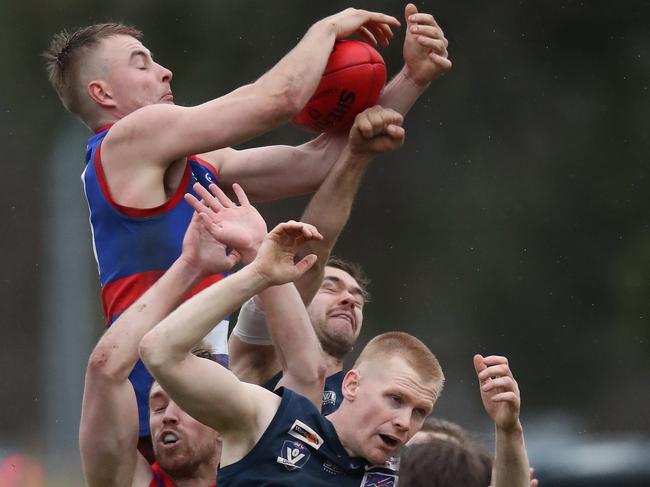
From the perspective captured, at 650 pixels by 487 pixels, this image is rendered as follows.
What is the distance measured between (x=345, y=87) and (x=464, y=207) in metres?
5.73

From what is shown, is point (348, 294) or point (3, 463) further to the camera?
point (3, 463)

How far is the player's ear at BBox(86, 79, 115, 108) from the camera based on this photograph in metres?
4.39

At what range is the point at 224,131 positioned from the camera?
3.96m

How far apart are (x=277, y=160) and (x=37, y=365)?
5176 millimetres

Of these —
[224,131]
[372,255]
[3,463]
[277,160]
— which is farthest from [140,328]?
[372,255]

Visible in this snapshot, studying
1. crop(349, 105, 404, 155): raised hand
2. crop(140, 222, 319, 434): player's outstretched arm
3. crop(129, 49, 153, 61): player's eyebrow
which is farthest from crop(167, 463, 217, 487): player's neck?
crop(129, 49, 153, 61): player's eyebrow

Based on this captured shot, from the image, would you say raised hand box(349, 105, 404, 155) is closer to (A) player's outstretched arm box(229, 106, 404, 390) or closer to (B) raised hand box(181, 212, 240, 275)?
(A) player's outstretched arm box(229, 106, 404, 390)

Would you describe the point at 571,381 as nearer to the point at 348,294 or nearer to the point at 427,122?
the point at 427,122

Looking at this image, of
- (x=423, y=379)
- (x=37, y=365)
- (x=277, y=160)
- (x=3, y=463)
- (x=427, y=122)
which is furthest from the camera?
(x=427, y=122)

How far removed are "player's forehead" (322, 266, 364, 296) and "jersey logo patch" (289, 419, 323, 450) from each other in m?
1.88

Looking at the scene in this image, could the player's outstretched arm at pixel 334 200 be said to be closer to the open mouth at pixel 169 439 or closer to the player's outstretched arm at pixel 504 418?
the open mouth at pixel 169 439

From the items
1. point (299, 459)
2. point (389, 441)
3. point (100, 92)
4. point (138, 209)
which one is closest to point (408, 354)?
point (389, 441)

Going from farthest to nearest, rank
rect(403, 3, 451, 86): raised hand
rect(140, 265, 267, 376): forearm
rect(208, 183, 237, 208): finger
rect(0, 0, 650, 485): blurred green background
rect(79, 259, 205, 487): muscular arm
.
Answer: rect(0, 0, 650, 485): blurred green background, rect(403, 3, 451, 86): raised hand, rect(79, 259, 205, 487): muscular arm, rect(208, 183, 237, 208): finger, rect(140, 265, 267, 376): forearm

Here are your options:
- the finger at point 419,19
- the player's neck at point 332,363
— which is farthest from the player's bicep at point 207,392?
the player's neck at point 332,363
